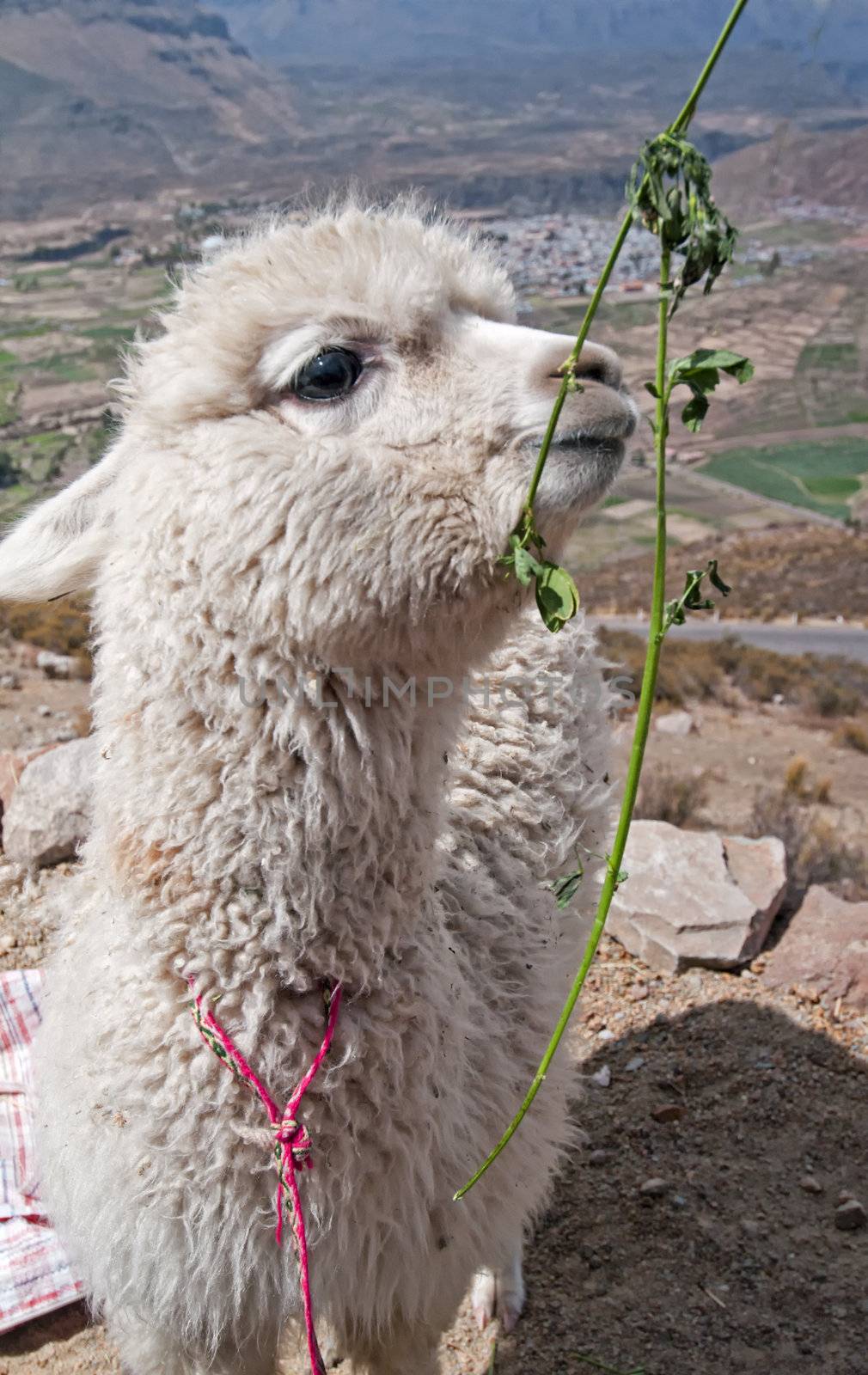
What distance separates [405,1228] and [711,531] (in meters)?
33.5

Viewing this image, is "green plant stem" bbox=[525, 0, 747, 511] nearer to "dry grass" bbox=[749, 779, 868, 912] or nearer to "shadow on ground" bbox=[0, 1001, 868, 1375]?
"shadow on ground" bbox=[0, 1001, 868, 1375]

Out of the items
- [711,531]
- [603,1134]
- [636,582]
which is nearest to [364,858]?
[603,1134]

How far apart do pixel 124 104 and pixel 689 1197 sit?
126m

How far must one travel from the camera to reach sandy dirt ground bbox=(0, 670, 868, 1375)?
3078mm

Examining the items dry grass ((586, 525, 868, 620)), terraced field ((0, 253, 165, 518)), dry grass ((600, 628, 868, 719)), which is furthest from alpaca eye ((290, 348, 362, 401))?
dry grass ((586, 525, 868, 620))

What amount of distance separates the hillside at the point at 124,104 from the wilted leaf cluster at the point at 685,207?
234 feet

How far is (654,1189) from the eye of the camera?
3.59 meters

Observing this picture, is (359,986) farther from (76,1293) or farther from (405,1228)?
(76,1293)

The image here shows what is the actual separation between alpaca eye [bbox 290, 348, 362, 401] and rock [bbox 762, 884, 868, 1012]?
3.49 m

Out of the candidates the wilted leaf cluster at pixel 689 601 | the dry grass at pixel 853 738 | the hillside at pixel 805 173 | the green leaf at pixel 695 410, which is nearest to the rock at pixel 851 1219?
the wilted leaf cluster at pixel 689 601

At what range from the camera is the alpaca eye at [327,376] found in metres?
1.71

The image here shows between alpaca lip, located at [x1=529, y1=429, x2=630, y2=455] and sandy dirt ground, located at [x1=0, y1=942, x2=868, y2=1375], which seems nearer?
alpaca lip, located at [x1=529, y1=429, x2=630, y2=455]

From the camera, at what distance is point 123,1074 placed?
6.33ft

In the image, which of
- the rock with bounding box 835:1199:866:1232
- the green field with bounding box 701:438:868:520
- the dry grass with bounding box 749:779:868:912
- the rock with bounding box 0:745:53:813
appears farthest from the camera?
the green field with bounding box 701:438:868:520
